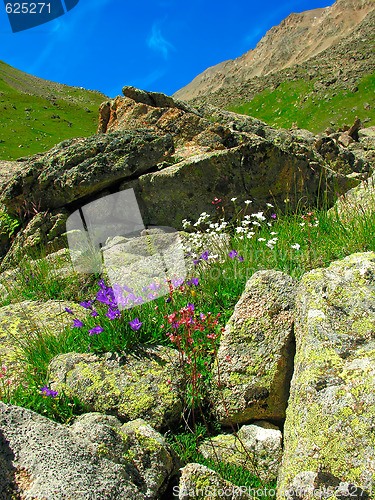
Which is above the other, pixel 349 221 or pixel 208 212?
pixel 208 212

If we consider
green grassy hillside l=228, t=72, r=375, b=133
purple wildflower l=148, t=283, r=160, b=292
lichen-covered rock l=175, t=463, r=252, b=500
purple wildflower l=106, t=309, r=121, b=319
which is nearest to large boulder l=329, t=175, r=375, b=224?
purple wildflower l=148, t=283, r=160, b=292

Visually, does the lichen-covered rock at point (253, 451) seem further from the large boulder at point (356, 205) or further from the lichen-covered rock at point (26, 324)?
the large boulder at point (356, 205)

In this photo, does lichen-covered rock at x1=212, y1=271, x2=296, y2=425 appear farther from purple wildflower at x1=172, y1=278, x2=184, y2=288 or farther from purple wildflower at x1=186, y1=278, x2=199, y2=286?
purple wildflower at x1=172, y1=278, x2=184, y2=288

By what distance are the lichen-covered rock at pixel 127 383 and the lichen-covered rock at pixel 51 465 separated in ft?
2.69

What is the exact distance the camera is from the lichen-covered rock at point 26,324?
3873 mm

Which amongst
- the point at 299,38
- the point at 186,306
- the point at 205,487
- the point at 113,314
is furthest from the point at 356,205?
the point at 299,38

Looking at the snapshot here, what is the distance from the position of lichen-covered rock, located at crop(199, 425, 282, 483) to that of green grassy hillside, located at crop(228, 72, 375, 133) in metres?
36.1

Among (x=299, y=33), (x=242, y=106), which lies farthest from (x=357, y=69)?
(x=299, y=33)

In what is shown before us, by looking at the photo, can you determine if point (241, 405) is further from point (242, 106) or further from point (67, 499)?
point (242, 106)

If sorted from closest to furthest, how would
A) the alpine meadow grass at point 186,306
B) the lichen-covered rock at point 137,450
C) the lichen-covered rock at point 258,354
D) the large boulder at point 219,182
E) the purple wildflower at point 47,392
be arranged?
the lichen-covered rock at point 137,450
the purple wildflower at point 47,392
the alpine meadow grass at point 186,306
the lichen-covered rock at point 258,354
the large boulder at point 219,182

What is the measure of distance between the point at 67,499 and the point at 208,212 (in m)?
6.16

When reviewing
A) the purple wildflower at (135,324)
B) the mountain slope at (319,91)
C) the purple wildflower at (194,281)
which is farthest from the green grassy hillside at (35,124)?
the purple wildflower at (135,324)

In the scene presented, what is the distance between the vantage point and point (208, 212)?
744 cm

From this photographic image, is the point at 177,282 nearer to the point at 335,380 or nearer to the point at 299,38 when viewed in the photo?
the point at 335,380
